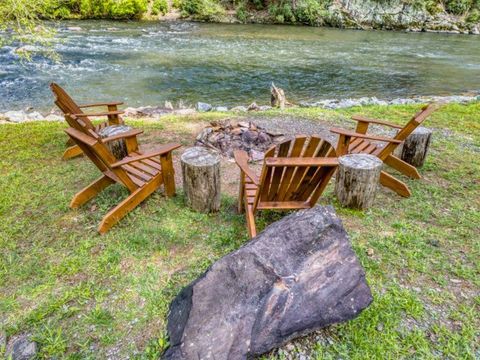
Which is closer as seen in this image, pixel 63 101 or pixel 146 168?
pixel 146 168

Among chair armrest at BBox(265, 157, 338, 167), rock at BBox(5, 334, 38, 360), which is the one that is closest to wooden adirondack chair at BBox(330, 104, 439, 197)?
chair armrest at BBox(265, 157, 338, 167)

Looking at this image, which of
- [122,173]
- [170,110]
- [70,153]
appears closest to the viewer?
[122,173]

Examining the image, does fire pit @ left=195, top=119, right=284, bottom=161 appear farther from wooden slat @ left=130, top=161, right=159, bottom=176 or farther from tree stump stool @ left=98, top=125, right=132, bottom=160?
wooden slat @ left=130, top=161, right=159, bottom=176

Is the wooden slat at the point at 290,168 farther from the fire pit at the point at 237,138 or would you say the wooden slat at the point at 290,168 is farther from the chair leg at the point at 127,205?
the fire pit at the point at 237,138

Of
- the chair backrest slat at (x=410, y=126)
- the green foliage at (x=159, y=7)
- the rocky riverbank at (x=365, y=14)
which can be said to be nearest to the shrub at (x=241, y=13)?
the rocky riverbank at (x=365, y=14)

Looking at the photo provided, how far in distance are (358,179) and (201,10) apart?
→ 24702mm

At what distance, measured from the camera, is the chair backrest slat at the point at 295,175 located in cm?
265

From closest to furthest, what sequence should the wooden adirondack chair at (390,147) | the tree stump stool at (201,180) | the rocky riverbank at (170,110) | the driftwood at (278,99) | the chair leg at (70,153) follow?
the tree stump stool at (201,180), the wooden adirondack chair at (390,147), the chair leg at (70,153), the rocky riverbank at (170,110), the driftwood at (278,99)

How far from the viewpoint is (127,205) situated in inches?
129

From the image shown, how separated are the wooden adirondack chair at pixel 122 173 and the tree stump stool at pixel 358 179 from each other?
5.82 ft

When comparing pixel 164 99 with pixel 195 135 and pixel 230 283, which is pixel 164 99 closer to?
pixel 195 135

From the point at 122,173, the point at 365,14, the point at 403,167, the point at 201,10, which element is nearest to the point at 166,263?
the point at 122,173

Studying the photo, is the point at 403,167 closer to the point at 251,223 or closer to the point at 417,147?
the point at 417,147

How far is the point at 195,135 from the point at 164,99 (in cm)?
429
